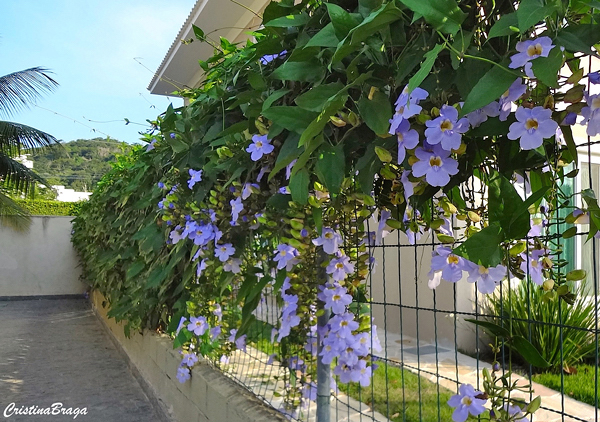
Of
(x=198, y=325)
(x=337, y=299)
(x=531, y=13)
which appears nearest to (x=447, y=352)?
(x=198, y=325)

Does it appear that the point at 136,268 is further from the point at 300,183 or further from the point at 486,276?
the point at 486,276

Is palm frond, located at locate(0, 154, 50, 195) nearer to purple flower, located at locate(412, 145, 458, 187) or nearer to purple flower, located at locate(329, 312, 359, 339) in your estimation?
purple flower, located at locate(329, 312, 359, 339)

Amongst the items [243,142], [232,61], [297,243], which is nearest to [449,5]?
[297,243]

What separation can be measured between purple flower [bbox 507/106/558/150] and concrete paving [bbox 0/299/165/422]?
296 centimetres

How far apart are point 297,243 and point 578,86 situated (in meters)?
0.82

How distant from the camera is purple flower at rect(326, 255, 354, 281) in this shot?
1312 millimetres

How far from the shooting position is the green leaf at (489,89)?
58cm

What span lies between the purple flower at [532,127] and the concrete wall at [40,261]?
36.6 feet

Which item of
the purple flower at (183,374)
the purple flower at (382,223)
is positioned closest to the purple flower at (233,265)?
the purple flower at (382,223)

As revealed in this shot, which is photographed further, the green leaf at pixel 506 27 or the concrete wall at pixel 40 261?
the concrete wall at pixel 40 261

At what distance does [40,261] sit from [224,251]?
10.6 m

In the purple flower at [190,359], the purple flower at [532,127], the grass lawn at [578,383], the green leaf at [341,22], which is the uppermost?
the green leaf at [341,22]

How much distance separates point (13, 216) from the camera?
32.2 feet

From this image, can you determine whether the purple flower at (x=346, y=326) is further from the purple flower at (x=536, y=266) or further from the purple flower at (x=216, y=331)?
the purple flower at (x=216, y=331)
